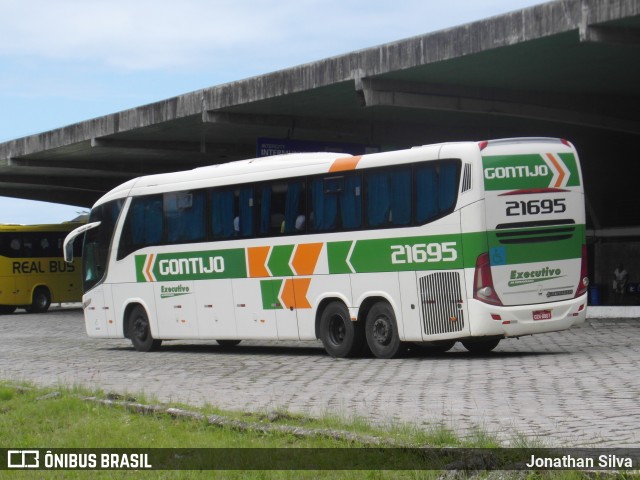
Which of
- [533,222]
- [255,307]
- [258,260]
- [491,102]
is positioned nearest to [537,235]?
[533,222]

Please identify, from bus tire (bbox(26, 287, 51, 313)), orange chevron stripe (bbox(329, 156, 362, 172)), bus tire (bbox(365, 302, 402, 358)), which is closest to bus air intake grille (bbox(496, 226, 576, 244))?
bus tire (bbox(365, 302, 402, 358))

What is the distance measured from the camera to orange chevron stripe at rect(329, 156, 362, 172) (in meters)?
19.9

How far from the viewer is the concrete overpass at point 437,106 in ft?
84.8

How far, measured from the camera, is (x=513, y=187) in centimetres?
A: 1831

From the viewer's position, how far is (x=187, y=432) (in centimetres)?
1042

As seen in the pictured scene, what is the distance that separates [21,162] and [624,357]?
3412cm

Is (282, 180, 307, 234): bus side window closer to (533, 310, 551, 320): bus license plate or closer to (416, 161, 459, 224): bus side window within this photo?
(416, 161, 459, 224): bus side window

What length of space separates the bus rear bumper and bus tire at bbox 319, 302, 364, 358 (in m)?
2.53

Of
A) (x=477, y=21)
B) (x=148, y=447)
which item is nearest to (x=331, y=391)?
(x=148, y=447)

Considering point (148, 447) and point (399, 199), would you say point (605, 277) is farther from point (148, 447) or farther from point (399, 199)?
point (148, 447)

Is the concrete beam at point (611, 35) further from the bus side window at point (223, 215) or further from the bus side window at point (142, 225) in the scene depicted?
the bus side window at point (142, 225)

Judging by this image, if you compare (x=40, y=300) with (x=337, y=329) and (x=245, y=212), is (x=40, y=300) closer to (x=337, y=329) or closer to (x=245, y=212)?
(x=245, y=212)

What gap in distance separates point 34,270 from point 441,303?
33.8 meters

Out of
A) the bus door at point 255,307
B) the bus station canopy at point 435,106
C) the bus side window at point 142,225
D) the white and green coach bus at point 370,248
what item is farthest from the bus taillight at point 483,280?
the bus side window at point 142,225
